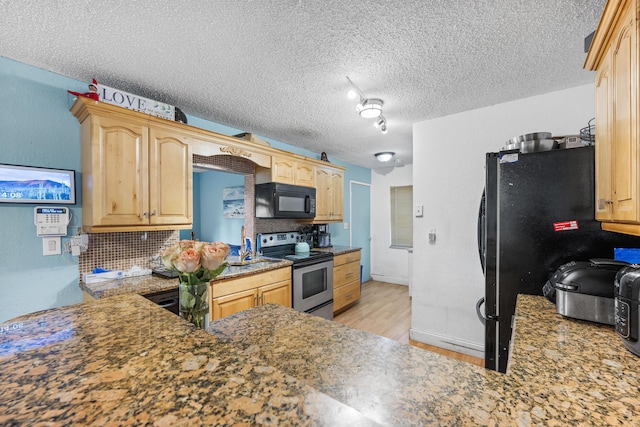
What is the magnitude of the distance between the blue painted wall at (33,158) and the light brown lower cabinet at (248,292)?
3.15ft

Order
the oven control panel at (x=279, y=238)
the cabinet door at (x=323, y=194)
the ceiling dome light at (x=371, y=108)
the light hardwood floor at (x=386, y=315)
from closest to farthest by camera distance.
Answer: the ceiling dome light at (x=371, y=108), the light hardwood floor at (x=386, y=315), the oven control panel at (x=279, y=238), the cabinet door at (x=323, y=194)

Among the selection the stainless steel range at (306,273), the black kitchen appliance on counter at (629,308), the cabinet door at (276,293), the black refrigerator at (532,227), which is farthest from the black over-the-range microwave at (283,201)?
the black kitchen appliance on counter at (629,308)

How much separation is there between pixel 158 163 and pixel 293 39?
1386 millimetres

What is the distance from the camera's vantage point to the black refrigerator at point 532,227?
133 centimetres

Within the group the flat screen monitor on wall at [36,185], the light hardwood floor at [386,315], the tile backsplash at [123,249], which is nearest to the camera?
the flat screen monitor on wall at [36,185]

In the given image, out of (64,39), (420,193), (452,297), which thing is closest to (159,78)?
(64,39)

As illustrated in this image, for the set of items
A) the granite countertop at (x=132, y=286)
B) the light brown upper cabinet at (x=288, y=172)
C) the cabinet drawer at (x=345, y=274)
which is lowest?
the cabinet drawer at (x=345, y=274)

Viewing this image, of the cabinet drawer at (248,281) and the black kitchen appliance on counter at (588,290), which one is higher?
the black kitchen appliance on counter at (588,290)

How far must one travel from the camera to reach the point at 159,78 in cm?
193

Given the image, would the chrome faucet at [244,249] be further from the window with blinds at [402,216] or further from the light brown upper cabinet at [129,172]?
the window with blinds at [402,216]

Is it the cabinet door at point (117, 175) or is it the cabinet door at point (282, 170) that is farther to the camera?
the cabinet door at point (282, 170)

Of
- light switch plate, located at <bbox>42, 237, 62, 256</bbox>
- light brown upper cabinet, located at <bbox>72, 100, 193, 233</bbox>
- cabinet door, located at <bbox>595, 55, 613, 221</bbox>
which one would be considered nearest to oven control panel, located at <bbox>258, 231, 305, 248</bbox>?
light brown upper cabinet, located at <bbox>72, 100, 193, 233</bbox>

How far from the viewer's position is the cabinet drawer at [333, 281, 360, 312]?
358 centimetres

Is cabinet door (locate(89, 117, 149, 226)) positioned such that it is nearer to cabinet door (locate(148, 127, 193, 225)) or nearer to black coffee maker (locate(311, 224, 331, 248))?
cabinet door (locate(148, 127, 193, 225))
